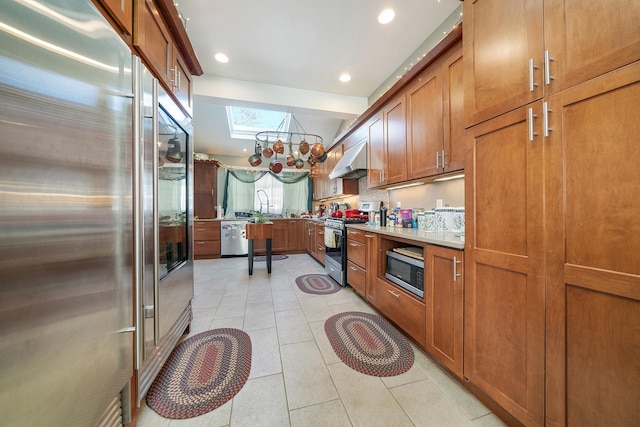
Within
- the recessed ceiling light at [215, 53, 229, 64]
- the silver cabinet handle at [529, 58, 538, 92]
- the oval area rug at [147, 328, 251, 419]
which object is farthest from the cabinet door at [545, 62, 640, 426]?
the recessed ceiling light at [215, 53, 229, 64]

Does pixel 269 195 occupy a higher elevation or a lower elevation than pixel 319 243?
higher

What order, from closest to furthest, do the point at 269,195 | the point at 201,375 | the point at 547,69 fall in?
the point at 547,69 < the point at 201,375 < the point at 269,195

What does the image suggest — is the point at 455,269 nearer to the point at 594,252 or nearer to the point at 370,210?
the point at 594,252

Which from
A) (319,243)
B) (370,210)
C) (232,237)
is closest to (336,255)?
(370,210)

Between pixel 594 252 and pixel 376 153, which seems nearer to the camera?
pixel 594 252

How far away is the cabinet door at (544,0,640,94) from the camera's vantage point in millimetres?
721

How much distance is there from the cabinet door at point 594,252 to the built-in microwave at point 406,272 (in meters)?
0.78

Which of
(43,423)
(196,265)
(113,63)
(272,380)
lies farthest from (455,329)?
(196,265)

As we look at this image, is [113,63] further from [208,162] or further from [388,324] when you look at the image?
[208,162]

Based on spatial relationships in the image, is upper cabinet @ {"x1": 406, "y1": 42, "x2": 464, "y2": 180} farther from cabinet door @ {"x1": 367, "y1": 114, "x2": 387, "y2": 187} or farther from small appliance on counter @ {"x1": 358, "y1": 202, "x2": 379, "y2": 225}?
small appliance on counter @ {"x1": 358, "y1": 202, "x2": 379, "y2": 225}

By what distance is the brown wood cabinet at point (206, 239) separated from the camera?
186 inches

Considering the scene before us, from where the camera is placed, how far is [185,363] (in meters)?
1.52

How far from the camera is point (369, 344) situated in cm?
175

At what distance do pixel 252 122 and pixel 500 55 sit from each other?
4.90 metres
